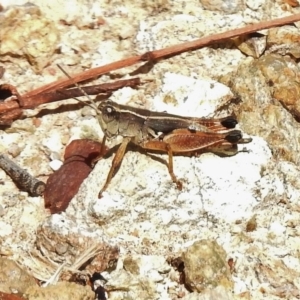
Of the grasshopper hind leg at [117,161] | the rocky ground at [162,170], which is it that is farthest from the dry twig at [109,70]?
the grasshopper hind leg at [117,161]

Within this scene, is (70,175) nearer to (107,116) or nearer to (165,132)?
(107,116)

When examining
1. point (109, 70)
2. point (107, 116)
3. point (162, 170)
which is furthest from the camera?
point (109, 70)

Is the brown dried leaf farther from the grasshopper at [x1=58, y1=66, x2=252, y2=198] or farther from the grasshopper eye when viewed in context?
the grasshopper eye

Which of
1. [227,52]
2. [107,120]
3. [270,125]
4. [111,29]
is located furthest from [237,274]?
[111,29]

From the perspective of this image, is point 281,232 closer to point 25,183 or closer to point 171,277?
point 171,277

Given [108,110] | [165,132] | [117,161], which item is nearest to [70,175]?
[117,161]

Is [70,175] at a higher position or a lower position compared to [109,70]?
lower
